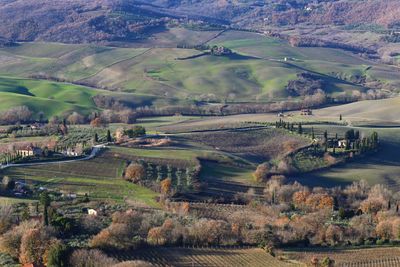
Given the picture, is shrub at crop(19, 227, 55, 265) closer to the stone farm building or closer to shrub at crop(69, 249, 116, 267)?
shrub at crop(69, 249, 116, 267)

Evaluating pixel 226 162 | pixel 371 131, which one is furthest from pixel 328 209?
pixel 371 131

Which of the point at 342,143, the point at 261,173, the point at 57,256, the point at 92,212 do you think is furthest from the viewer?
the point at 342,143

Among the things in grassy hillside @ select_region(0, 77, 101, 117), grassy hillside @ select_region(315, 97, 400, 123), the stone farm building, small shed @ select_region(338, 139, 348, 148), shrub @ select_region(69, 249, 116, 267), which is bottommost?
grassy hillside @ select_region(315, 97, 400, 123)

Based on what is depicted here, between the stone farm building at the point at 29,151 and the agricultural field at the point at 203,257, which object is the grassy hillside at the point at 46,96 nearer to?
the stone farm building at the point at 29,151

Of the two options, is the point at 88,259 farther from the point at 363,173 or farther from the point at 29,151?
the point at 363,173

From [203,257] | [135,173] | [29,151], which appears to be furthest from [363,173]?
[29,151]

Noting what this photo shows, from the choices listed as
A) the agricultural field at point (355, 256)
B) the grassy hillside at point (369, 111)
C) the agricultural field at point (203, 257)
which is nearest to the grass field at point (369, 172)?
the grassy hillside at point (369, 111)

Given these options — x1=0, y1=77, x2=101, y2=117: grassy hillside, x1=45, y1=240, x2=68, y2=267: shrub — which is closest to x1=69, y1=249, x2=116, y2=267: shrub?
x1=45, y1=240, x2=68, y2=267: shrub
